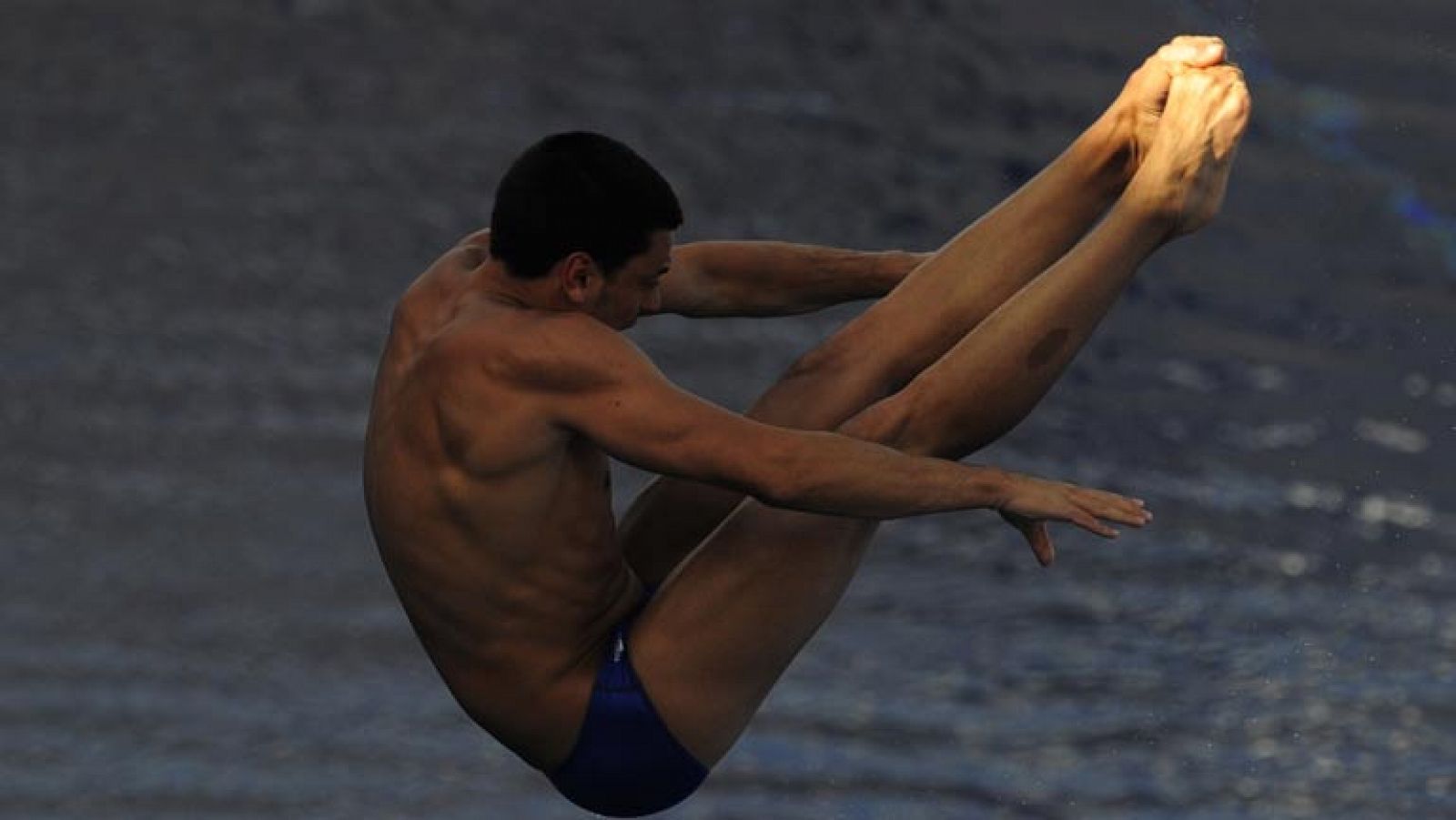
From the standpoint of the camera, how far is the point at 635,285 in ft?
14.3

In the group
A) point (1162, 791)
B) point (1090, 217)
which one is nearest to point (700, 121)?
point (1162, 791)

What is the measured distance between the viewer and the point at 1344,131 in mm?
8672

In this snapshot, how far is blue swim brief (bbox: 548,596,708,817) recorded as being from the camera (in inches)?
185

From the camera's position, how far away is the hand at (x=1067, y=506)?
13.8 feet

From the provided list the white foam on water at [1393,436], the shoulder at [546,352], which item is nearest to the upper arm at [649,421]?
the shoulder at [546,352]

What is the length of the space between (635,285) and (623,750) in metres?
0.72

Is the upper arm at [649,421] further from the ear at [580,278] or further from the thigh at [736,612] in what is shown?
the thigh at [736,612]

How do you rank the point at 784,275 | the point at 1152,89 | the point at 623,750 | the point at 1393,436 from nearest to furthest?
the point at 1152,89 → the point at 623,750 → the point at 784,275 → the point at 1393,436

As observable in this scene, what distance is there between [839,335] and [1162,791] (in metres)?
1.96

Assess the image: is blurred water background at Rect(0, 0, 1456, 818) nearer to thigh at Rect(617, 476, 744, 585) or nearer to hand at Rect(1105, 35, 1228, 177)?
thigh at Rect(617, 476, 744, 585)

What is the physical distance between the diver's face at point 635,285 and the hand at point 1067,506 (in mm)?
525

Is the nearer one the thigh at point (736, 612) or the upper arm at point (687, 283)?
the thigh at point (736, 612)

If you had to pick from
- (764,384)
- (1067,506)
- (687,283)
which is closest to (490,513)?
(687,283)

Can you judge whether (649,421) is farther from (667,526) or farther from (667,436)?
(667,526)
